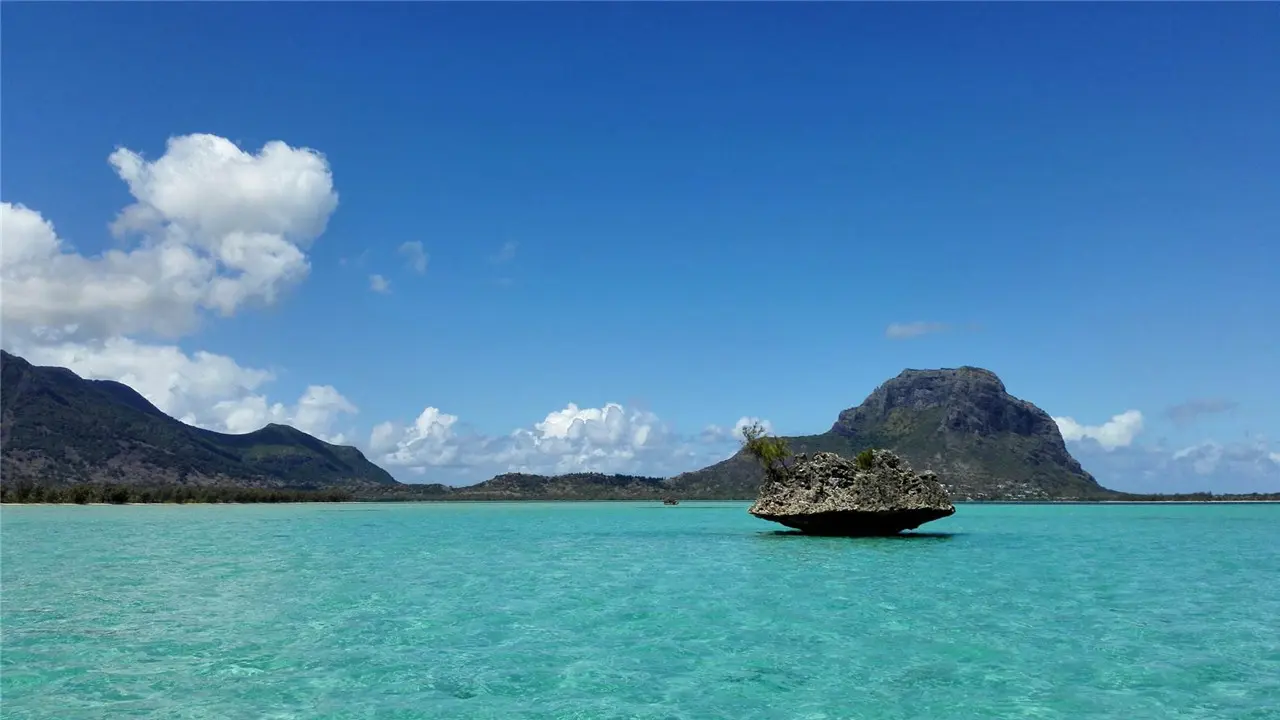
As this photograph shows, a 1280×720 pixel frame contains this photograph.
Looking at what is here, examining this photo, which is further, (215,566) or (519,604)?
(215,566)

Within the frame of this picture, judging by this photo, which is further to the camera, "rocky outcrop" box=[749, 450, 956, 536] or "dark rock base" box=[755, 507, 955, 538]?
"dark rock base" box=[755, 507, 955, 538]

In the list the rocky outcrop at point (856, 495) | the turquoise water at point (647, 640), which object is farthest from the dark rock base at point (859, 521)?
the turquoise water at point (647, 640)

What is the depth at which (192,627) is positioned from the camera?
26.4 m

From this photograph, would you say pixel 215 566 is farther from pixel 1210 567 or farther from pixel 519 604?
pixel 1210 567

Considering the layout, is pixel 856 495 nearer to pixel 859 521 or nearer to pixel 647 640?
pixel 859 521

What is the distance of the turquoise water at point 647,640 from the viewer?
17531 millimetres

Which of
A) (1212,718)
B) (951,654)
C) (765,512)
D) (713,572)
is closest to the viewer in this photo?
(1212,718)

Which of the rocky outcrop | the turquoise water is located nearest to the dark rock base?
the rocky outcrop

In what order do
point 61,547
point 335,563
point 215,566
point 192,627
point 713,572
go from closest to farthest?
point 192,627, point 713,572, point 215,566, point 335,563, point 61,547

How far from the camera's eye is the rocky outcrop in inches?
2559

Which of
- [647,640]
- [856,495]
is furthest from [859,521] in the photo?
[647,640]

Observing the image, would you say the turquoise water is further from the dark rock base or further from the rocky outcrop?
the dark rock base

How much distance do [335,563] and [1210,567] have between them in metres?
49.6

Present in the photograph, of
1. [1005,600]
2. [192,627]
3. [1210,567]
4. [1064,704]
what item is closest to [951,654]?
[1064,704]
